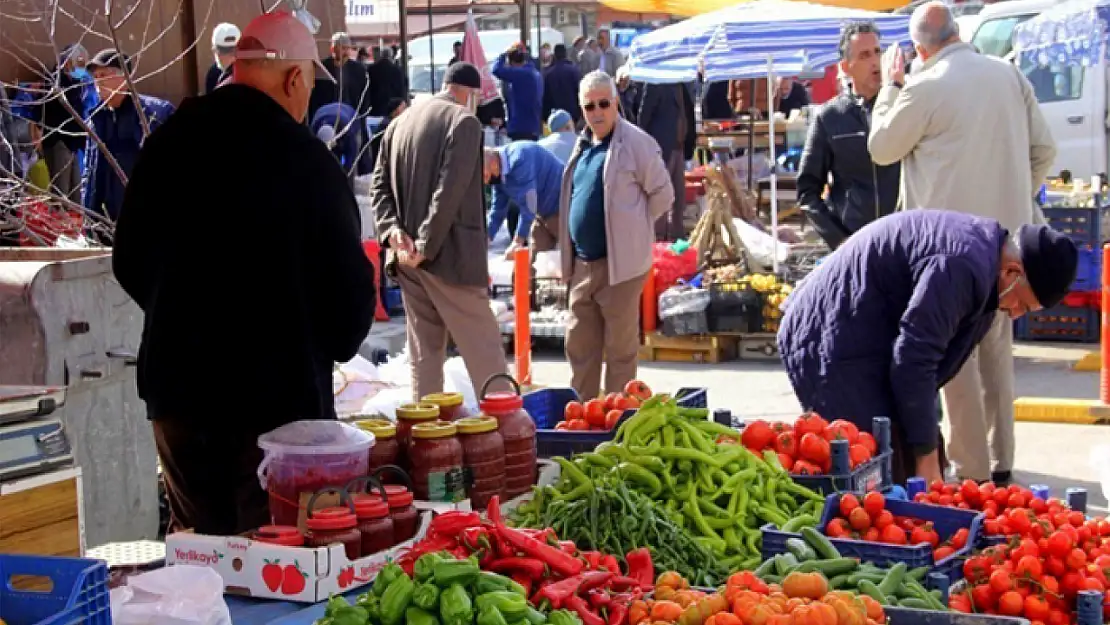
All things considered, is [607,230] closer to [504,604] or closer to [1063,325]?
[1063,325]

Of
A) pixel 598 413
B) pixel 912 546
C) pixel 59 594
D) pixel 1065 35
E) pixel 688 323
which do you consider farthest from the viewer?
pixel 1065 35

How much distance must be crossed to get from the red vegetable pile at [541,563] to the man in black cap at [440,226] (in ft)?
14.7

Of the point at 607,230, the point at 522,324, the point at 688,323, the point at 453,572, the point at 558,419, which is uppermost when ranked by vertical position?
the point at 607,230

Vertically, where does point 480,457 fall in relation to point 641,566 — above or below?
above

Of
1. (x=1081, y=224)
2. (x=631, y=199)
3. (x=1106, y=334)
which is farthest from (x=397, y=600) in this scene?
(x=1081, y=224)

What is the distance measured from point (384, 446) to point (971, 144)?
4205 mm

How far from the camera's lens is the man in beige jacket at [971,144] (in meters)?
7.34

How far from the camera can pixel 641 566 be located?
3.68m

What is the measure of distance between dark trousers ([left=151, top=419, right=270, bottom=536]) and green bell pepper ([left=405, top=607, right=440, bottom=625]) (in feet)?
5.18

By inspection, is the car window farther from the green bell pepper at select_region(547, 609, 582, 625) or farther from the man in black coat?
the green bell pepper at select_region(547, 609, 582, 625)

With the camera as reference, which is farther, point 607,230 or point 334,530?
point 607,230

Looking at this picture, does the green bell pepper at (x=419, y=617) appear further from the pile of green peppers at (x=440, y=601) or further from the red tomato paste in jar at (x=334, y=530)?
the red tomato paste in jar at (x=334, y=530)

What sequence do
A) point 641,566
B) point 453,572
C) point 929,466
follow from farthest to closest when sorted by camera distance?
point 929,466 < point 641,566 < point 453,572

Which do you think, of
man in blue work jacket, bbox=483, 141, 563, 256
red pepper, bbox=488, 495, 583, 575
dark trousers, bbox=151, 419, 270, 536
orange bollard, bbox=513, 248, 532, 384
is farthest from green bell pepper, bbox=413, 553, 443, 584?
man in blue work jacket, bbox=483, 141, 563, 256
